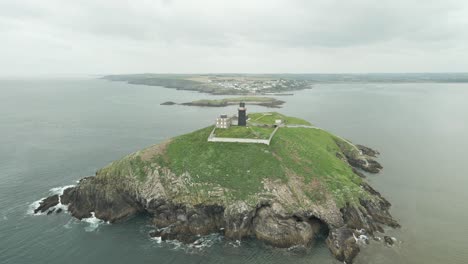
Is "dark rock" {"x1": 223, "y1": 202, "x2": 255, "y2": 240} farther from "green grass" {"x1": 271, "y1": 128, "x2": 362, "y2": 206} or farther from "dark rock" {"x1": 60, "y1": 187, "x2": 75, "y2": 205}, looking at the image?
"dark rock" {"x1": 60, "y1": 187, "x2": 75, "y2": 205}

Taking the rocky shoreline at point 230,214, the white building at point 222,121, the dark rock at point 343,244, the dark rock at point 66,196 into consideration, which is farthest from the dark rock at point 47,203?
the dark rock at point 343,244

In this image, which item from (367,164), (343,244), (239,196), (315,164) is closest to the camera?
(343,244)

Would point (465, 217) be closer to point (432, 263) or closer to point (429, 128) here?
point (432, 263)

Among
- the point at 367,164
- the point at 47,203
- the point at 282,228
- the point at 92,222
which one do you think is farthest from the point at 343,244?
the point at 47,203

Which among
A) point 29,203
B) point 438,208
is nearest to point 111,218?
point 29,203

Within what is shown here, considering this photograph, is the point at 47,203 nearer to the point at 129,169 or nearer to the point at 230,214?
the point at 129,169

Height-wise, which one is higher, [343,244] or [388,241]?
[343,244]
